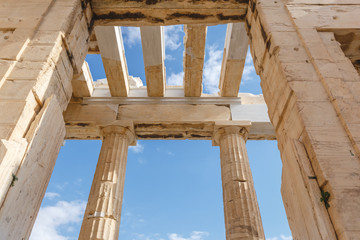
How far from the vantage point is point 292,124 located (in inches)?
133

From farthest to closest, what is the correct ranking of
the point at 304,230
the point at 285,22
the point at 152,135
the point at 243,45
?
the point at 152,135 < the point at 243,45 < the point at 285,22 < the point at 304,230

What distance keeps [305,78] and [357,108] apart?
0.73m

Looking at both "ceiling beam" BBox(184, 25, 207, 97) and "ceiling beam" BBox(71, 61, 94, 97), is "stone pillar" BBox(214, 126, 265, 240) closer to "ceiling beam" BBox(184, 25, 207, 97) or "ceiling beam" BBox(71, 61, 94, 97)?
"ceiling beam" BBox(184, 25, 207, 97)

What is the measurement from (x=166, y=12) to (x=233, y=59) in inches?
169

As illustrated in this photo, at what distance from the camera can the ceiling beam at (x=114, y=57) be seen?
8266mm

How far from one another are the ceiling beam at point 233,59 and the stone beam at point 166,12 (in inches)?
116

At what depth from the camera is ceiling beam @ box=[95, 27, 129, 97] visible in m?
8.27

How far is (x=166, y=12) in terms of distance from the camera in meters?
5.37

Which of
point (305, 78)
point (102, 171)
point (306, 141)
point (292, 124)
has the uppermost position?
point (102, 171)

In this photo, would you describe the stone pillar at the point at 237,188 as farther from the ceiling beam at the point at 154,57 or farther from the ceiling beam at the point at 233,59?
the ceiling beam at the point at 154,57

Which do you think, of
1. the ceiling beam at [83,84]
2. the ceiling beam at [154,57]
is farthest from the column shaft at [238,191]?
the ceiling beam at [83,84]

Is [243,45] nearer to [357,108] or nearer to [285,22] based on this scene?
[285,22]

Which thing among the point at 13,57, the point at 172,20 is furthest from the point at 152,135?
the point at 13,57

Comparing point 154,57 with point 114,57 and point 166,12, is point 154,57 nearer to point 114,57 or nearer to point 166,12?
point 114,57
